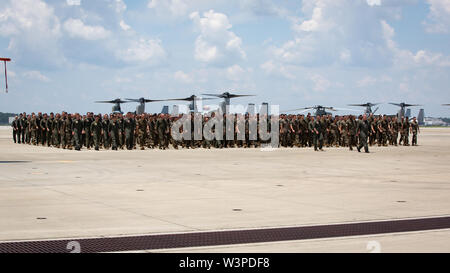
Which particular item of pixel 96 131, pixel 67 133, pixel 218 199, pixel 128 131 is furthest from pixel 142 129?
pixel 218 199

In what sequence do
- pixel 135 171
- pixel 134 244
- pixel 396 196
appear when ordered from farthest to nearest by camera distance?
pixel 135 171, pixel 396 196, pixel 134 244

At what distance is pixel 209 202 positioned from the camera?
10.6 m

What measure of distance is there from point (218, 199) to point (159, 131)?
17929 millimetres

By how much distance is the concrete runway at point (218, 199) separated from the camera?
305 inches

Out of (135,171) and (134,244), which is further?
(135,171)

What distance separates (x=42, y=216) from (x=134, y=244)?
8.17ft

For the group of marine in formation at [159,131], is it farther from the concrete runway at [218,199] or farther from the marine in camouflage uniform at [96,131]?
the concrete runway at [218,199]

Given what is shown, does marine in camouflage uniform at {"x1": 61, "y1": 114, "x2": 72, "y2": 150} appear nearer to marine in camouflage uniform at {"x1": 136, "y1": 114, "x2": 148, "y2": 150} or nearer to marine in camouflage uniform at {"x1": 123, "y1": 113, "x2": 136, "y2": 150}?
marine in camouflage uniform at {"x1": 123, "y1": 113, "x2": 136, "y2": 150}

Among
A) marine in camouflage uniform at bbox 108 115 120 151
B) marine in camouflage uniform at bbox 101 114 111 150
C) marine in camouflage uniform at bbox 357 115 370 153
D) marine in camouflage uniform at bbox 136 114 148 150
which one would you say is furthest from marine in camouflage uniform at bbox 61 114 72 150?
marine in camouflage uniform at bbox 357 115 370 153

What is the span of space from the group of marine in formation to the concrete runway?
8.44m

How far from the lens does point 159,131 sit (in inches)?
1127

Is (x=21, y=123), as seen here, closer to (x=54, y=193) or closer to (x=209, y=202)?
(x=54, y=193)
